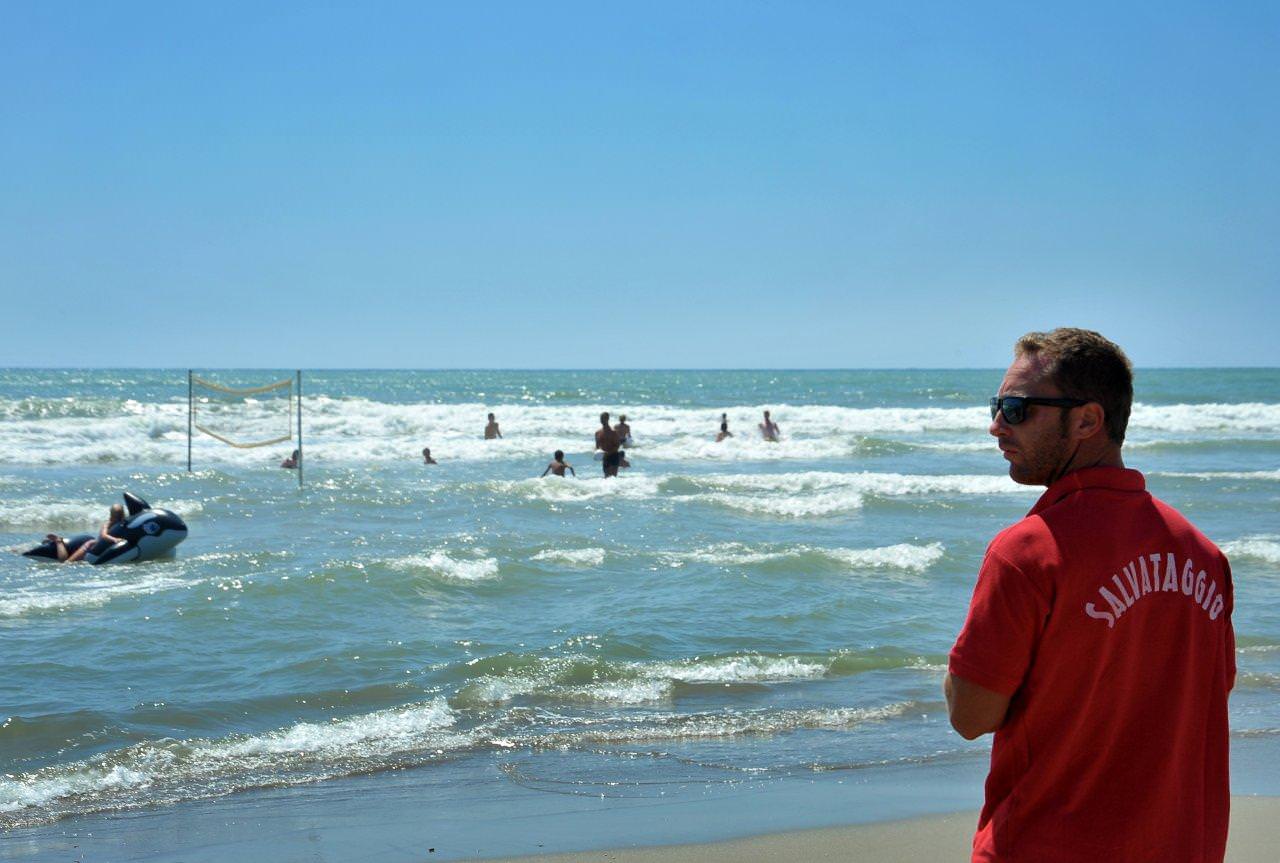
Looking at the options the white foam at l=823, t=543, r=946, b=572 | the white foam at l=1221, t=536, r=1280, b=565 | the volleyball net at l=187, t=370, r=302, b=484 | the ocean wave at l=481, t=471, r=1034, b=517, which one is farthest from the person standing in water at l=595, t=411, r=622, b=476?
the volleyball net at l=187, t=370, r=302, b=484

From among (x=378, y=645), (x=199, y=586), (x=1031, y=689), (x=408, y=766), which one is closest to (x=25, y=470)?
(x=199, y=586)

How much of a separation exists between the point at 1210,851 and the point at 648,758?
13.9ft

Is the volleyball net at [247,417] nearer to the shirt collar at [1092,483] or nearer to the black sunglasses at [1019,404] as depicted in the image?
the black sunglasses at [1019,404]

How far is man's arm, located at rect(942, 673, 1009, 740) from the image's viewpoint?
79.9 inches

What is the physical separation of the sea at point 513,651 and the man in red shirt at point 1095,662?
3.12m

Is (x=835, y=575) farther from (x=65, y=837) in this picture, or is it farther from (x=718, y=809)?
(x=65, y=837)

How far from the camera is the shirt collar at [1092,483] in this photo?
6.78ft

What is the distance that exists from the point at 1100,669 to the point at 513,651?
6639 mm

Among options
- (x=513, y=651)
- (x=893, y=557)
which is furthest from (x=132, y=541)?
(x=893, y=557)

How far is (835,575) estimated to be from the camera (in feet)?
37.1

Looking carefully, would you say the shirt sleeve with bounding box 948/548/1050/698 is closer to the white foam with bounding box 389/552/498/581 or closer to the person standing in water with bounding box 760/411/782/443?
the white foam with bounding box 389/552/498/581

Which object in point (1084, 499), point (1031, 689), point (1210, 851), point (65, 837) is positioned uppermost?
point (1084, 499)

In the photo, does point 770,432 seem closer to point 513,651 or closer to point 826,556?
point 826,556

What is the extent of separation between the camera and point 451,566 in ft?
36.9
